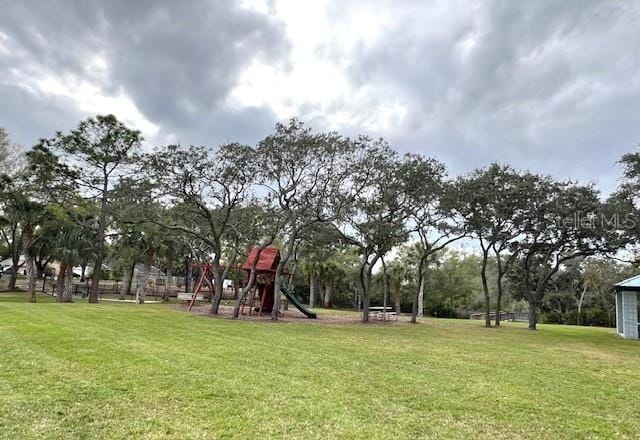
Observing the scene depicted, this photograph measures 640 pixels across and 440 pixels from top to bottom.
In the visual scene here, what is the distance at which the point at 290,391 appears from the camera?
5.87m

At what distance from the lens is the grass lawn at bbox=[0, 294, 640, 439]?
176 inches

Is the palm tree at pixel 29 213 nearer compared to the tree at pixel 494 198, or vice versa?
the tree at pixel 494 198

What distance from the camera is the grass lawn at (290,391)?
446 cm

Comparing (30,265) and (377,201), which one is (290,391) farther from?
(30,265)

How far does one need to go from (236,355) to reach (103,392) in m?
3.46

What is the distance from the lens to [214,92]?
51.9 feet

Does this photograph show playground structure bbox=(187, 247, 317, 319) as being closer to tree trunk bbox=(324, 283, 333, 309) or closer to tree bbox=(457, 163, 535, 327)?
tree bbox=(457, 163, 535, 327)

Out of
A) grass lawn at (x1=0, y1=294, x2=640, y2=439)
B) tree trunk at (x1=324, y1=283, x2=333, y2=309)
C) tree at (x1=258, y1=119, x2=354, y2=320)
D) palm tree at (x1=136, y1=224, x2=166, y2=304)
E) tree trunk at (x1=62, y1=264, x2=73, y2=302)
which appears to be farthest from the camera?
tree trunk at (x1=324, y1=283, x2=333, y2=309)

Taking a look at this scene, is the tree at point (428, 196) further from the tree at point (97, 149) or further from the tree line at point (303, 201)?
the tree at point (97, 149)

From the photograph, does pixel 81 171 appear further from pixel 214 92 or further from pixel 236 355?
pixel 236 355

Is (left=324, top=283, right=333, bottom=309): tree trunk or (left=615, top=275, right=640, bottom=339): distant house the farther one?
(left=324, top=283, right=333, bottom=309): tree trunk

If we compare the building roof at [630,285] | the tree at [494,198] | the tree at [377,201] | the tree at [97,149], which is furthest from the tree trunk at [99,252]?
the building roof at [630,285]

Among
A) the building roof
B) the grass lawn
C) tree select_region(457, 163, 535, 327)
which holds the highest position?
tree select_region(457, 163, 535, 327)

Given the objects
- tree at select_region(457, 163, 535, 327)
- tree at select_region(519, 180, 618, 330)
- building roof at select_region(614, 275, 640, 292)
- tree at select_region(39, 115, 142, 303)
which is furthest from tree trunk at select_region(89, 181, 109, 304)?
building roof at select_region(614, 275, 640, 292)
